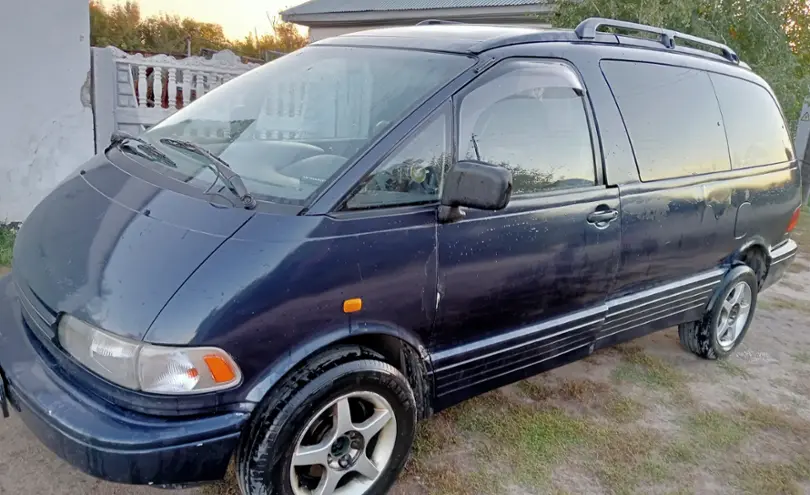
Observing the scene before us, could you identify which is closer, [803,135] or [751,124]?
[751,124]

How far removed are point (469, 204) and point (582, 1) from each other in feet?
20.5

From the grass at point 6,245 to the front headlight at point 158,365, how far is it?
124 inches

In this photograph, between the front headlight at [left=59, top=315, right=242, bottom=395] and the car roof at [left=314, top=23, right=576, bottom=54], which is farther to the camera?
the car roof at [left=314, top=23, right=576, bottom=54]

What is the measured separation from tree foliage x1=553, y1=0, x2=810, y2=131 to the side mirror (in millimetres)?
5672

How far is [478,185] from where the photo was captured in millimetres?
2355

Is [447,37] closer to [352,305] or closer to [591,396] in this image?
[352,305]

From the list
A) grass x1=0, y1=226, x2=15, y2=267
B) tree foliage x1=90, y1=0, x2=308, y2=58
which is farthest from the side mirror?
tree foliage x1=90, y1=0, x2=308, y2=58

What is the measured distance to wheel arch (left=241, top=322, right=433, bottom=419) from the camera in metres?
2.17

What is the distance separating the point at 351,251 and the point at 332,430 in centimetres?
68

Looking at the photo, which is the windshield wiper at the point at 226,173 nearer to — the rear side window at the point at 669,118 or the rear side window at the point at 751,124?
the rear side window at the point at 669,118

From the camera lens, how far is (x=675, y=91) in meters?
3.68

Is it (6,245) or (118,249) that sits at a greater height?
(118,249)

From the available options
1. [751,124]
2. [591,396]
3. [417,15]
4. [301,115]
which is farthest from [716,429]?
[417,15]

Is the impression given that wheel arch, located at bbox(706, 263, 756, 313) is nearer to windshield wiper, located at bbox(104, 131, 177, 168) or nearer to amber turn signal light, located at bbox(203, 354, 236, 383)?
amber turn signal light, located at bbox(203, 354, 236, 383)
